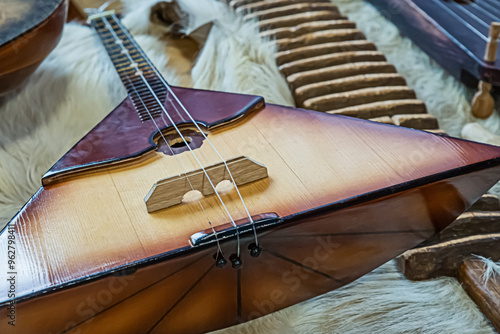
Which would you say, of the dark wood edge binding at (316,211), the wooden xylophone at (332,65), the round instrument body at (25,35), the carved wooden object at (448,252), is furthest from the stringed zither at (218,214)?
the wooden xylophone at (332,65)

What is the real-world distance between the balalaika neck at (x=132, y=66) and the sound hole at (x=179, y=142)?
83mm

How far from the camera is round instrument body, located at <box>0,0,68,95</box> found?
1.14 metres

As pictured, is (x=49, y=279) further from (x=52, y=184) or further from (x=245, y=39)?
(x=245, y=39)

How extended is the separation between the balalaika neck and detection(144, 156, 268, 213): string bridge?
24cm

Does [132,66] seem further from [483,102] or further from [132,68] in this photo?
[483,102]

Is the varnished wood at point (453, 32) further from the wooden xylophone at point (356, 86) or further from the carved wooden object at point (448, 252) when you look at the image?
the carved wooden object at point (448, 252)

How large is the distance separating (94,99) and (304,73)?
51 centimetres

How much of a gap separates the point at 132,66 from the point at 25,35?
0.22 m

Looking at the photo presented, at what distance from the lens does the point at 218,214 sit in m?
0.83

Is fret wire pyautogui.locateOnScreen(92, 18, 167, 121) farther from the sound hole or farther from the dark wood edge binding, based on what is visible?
the dark wood edge binding

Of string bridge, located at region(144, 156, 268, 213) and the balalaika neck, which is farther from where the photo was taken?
the balalaika neck

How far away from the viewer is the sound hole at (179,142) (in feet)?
3.28

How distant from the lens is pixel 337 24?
162cm

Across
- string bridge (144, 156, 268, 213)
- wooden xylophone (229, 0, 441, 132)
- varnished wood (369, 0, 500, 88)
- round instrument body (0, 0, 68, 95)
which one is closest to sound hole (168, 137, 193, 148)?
string bridge (144, 156, 268, 213)
